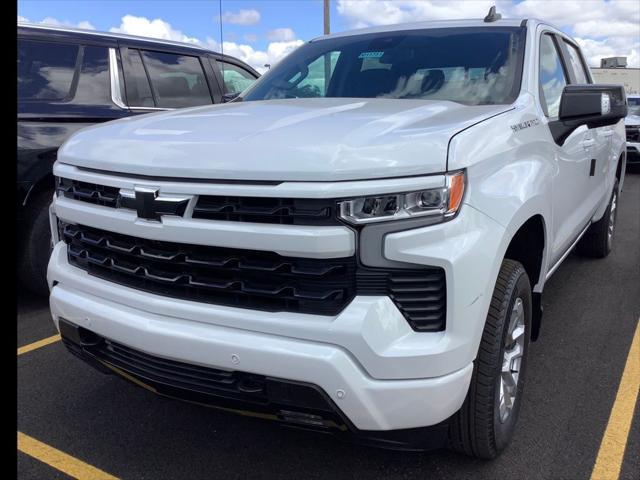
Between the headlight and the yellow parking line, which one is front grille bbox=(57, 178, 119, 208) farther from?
the yellow parking line

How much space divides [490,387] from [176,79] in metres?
4.47

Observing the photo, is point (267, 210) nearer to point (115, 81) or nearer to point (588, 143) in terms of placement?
point (588, 143)

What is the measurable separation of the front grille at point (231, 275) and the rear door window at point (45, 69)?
256 centimetres

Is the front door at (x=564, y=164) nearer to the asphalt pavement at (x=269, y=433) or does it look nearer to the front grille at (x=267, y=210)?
the asphalt pavement at (x=269, y=433)

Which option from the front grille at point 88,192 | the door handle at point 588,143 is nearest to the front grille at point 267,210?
the front grille at point 88,192

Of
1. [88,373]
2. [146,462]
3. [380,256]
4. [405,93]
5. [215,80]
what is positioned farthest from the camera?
[215,80]

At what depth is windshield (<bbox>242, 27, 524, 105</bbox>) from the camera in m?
3.13

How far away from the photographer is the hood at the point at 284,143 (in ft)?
6.47

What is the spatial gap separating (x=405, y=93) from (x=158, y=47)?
10.3ft

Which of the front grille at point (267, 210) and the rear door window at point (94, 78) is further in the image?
the rear door window at point (94, 78)

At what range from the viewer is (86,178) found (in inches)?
96.7

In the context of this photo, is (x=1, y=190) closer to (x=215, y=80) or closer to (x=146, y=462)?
(x=146, y=462)

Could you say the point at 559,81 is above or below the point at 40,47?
below

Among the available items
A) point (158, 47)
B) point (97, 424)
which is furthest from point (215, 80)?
point (97, 424)
